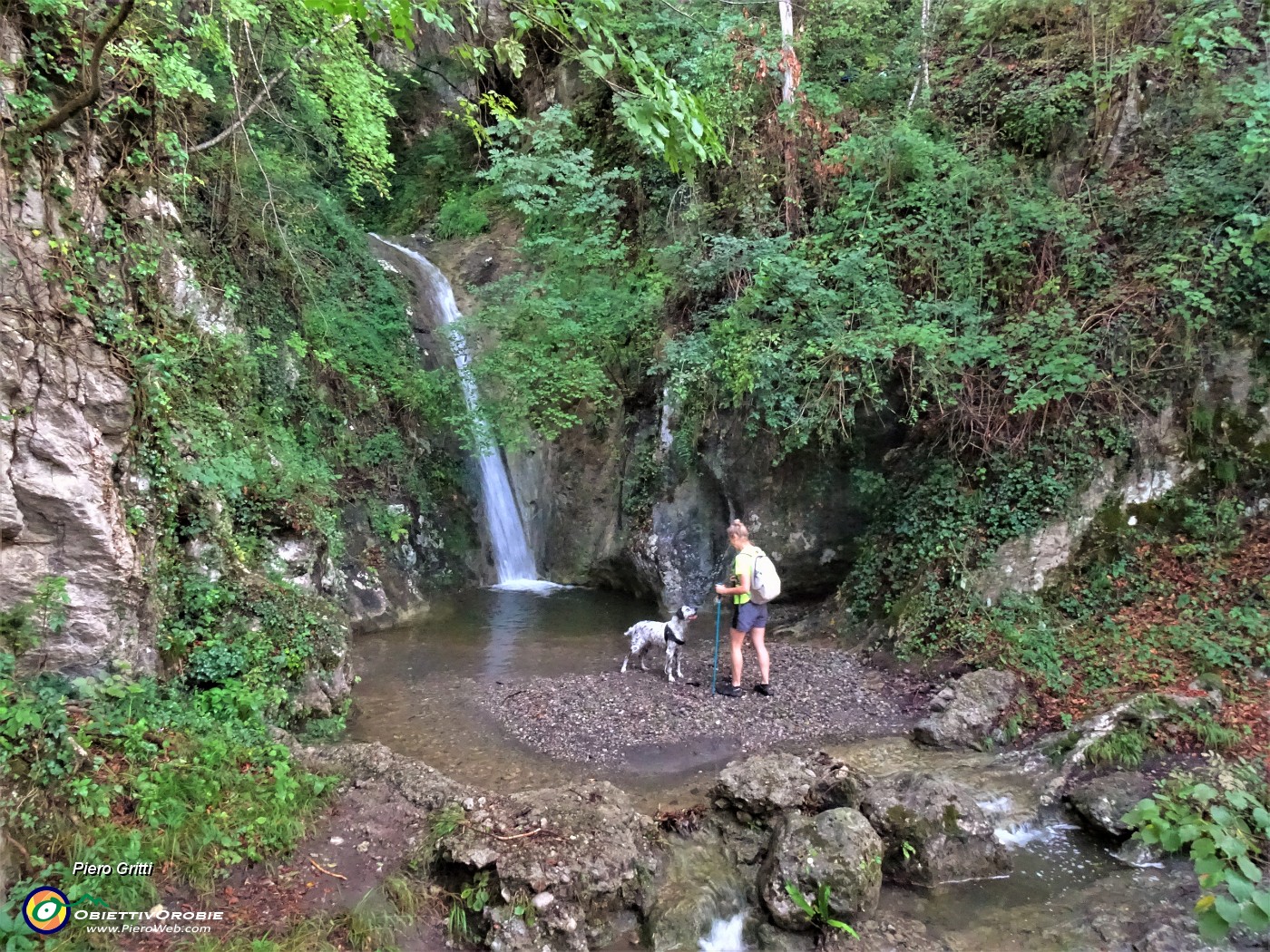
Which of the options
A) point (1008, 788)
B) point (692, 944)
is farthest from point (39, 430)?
point (1008, 788)

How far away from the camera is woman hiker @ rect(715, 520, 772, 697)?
6930 millimetres

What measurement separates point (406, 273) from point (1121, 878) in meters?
14.0

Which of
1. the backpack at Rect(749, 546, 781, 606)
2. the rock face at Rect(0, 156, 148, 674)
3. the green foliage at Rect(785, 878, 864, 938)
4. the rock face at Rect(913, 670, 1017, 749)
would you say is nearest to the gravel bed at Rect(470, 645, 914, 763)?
the rock face at Rect(913, 670, 1017, 749)

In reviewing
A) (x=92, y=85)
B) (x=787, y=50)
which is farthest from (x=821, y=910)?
(x=787, y=50)

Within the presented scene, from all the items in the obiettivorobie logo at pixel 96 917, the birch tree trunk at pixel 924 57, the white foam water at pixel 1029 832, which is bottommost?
the white foam water at pixel 1029 832

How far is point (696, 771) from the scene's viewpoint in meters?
5.82

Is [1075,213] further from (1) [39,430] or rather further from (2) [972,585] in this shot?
(1) [39,430]

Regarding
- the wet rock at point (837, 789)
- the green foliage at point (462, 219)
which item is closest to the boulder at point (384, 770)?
the wet rock at point (837, 789)

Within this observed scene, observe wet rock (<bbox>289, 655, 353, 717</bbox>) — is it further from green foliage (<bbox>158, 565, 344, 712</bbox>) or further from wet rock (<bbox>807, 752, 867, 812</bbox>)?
wet rock (<bbox>807, 752, 867, 812</bbox>)

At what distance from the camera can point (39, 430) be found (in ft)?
14.7

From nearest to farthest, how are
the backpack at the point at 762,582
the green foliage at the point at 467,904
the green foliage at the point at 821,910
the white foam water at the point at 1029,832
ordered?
the green foliage at the point at 467,904, the green foliage at the point at 821,910, the white foam water at the point at 1029,832, the backpack at the point at 762,582

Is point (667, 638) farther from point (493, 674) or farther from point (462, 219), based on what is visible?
point (462, 219)

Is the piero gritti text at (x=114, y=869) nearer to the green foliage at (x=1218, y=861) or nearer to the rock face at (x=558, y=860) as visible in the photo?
the rock face at (x=558, y=860)

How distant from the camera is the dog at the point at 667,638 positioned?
7.55m
